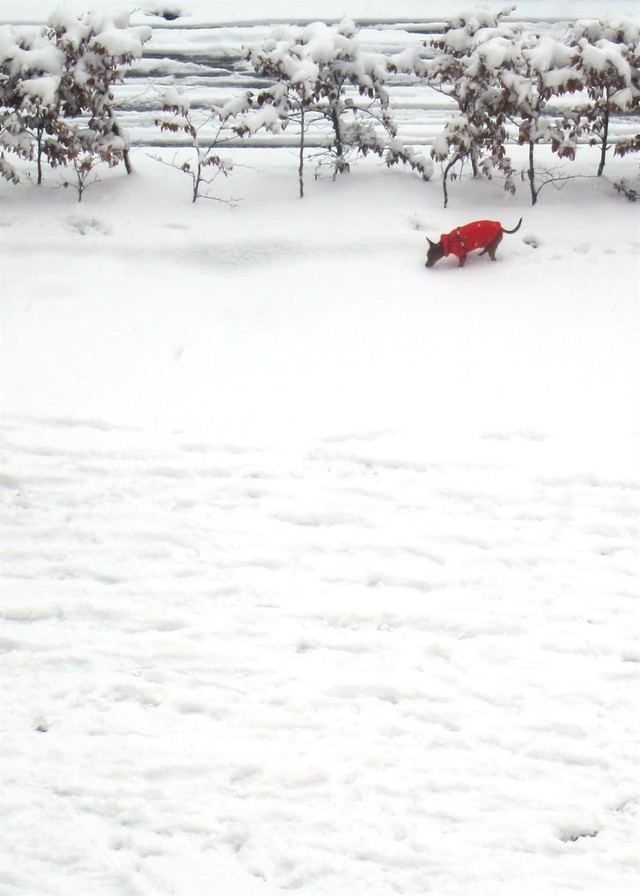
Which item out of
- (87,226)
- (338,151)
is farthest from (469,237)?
(87,226)

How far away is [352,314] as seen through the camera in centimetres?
676

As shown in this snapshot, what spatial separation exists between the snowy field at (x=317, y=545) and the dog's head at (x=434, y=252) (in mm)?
107

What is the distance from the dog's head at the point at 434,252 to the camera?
22.9 ft

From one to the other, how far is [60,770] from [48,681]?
464mm

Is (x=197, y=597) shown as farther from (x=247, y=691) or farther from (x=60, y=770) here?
(x=60, y=770)

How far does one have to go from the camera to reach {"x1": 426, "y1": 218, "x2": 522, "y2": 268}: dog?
22.8 ft

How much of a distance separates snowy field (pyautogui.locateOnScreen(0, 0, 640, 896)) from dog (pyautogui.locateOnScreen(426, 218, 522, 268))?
176 mm

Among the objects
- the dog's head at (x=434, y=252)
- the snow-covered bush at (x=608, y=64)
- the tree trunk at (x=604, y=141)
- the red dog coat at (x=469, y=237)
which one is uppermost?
the snow-covered bush at (x=608, y=64)

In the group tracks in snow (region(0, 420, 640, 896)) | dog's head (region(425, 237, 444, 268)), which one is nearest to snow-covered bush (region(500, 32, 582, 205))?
dog's head (region(425, 237, 444, 268))

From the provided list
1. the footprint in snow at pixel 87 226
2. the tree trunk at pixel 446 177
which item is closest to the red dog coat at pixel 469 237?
the tree trunk at pixel 446 177

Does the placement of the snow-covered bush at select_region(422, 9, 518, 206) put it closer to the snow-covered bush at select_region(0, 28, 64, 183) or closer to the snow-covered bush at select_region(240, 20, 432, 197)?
the snow-covered bush at select_region(240, 20, 432, 197)

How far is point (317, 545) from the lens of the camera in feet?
15.8

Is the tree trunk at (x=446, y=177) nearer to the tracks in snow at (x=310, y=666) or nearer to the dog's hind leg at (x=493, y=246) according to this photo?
the dog's hind leg at (x=493, y=246)

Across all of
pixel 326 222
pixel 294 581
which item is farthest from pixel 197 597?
→ pixel 326 222
